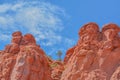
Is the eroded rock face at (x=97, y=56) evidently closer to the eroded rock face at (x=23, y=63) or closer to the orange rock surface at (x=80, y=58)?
the orange rock surface at (x=80, y=58)

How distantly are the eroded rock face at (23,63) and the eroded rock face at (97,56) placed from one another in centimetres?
257

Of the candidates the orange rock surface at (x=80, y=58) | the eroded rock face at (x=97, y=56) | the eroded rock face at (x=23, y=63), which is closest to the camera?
the eroded rock face at (x=97, y=56)

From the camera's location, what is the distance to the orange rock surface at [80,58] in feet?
66.0

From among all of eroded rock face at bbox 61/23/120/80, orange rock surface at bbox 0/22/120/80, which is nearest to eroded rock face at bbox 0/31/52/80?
orange rock surface at bbox 0/22/120/80

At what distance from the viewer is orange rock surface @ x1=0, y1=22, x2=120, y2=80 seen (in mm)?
20109

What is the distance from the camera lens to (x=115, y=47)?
2041 centimetres

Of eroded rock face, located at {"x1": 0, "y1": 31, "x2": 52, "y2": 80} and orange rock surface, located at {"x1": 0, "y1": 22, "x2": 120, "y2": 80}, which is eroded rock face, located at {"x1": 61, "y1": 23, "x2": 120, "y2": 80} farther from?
eroded rock face, located at {"x1": 0, "y1": 31, "x2": 52, "y2": 80}

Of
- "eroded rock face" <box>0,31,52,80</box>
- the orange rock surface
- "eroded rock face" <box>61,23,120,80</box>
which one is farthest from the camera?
"eroded rock face" <box>0,31,52,80</box>

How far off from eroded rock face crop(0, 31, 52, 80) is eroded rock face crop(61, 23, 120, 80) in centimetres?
257

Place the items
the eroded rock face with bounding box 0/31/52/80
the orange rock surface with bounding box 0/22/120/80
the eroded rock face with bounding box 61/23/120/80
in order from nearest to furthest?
the eroded rock face with bounding box 61/23/120/80 < the orange rock surface with bounding box 0/22/120/80 < the eroded rock face with bounding box 0/31/52/80

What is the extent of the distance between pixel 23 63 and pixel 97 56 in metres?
5.19

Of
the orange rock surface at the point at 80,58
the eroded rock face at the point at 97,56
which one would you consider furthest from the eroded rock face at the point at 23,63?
the eroded rock face at the point at 97,56

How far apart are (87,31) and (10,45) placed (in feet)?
20.0

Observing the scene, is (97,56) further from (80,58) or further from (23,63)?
(23,63)
